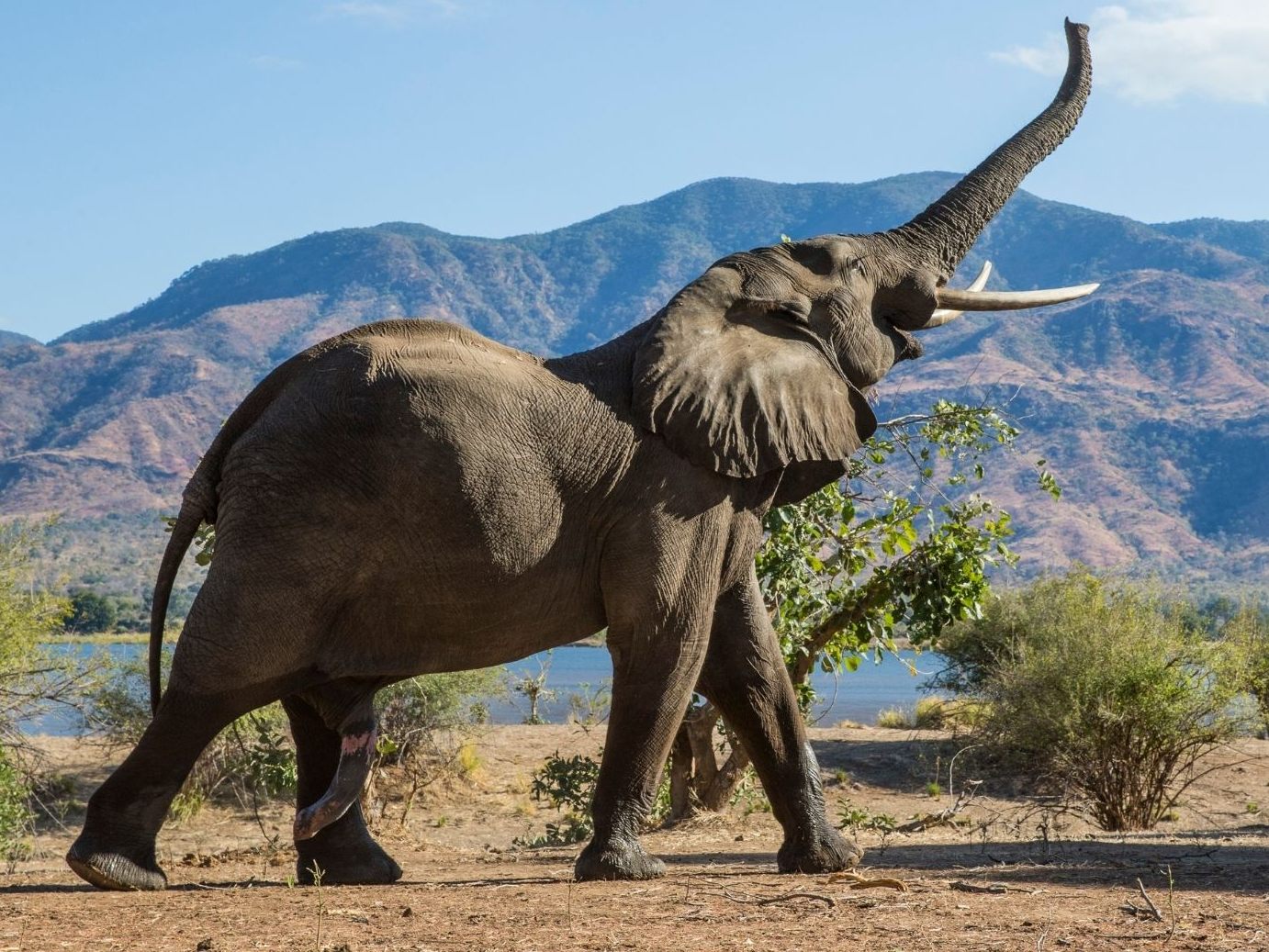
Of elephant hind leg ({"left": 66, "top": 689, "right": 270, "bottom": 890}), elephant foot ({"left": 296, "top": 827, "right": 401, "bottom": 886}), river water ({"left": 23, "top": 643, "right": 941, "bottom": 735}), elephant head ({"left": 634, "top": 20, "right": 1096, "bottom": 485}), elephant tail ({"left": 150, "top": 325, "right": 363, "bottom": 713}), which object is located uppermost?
elephant head ({"left": 634, "top": 20, "right": 1096, "bottom": 485})

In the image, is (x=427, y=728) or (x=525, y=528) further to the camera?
(x=427, y=728)

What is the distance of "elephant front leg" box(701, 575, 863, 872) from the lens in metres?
8.34

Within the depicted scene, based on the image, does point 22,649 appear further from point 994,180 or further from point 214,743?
point 994,180

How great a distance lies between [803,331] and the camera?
8.27 meters

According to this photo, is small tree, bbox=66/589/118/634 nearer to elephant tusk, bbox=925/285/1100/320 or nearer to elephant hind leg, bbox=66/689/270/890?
elephant tusk, bbox=925/285/1100/320

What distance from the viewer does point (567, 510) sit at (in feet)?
24.3

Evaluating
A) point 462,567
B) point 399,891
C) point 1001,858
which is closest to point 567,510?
point 462,567

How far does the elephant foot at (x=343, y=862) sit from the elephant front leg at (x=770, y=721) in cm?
195

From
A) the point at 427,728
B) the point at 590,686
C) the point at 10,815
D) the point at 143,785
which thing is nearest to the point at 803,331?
the point at 143,785

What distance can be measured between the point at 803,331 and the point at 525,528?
197 centimetres

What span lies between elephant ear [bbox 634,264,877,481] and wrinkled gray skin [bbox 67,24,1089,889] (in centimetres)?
1

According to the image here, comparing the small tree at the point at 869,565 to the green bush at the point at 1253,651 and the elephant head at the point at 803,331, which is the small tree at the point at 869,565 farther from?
the green bush at the point at 1253,651

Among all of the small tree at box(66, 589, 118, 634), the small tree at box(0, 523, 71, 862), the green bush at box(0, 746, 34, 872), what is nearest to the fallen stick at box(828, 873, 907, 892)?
the green bush at box(0, 746, 34, 872)

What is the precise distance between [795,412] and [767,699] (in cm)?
155
